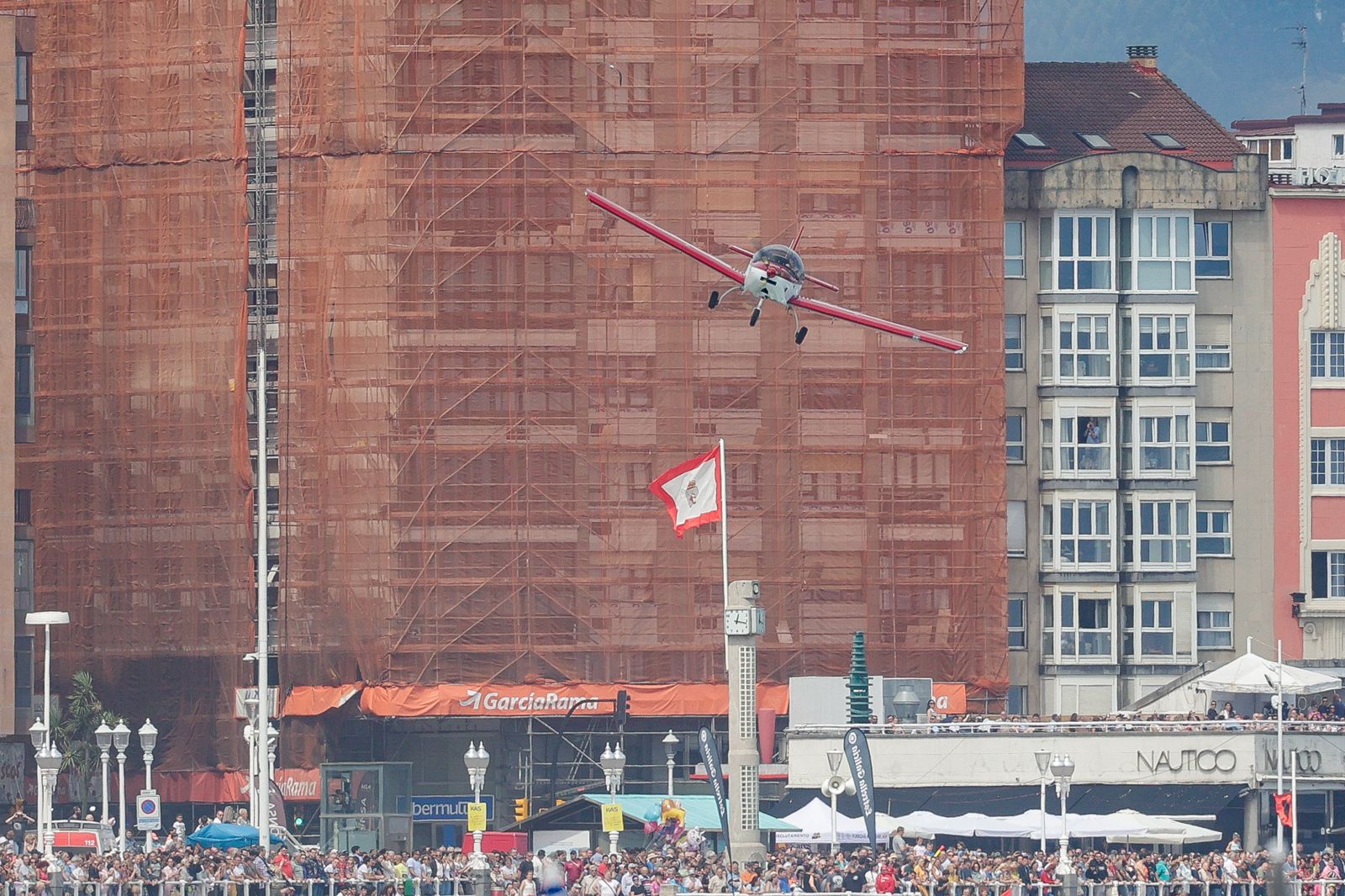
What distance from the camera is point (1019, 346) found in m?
101

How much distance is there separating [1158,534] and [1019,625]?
5.72m

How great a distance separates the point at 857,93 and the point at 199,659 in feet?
92.4

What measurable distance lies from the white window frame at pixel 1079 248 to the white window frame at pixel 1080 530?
7.18m

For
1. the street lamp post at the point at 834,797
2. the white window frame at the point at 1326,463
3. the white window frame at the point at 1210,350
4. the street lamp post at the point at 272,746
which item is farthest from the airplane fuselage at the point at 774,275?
the white window frame at the point at 1326,463

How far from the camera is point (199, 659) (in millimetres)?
96000

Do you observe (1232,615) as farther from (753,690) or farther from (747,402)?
(753,690)

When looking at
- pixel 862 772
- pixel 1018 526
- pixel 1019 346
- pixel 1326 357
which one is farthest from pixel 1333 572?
pixel 862 772

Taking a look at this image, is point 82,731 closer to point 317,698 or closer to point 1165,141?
point 317,698

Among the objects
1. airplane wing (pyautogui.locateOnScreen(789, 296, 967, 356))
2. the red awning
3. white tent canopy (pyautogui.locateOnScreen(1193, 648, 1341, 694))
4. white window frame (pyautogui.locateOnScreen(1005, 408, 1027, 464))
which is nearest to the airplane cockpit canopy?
airplane wing (pyautogui.locateOnScreen(789, 296, 967, 356))

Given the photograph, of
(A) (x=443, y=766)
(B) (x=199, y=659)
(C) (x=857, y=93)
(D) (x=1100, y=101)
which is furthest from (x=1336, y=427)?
(B) (x=199, y=659)

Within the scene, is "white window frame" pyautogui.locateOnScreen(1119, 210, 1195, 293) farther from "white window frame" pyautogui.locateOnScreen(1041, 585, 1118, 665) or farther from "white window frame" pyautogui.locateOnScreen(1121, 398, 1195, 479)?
"white window frame" pyautogui.locateOnScreen(1041, 585, 1118, 665)

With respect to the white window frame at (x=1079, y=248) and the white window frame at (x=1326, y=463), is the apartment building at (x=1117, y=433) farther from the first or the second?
the white window frame at (x=1326, y=463)

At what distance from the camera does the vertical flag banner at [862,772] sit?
67.8 metres

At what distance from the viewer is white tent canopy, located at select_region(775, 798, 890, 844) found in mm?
72438
